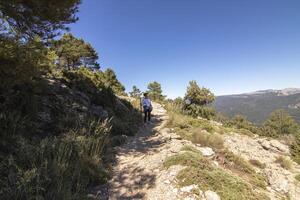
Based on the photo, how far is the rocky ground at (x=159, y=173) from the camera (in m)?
4.04

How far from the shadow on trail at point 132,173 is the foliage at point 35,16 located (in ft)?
15.1

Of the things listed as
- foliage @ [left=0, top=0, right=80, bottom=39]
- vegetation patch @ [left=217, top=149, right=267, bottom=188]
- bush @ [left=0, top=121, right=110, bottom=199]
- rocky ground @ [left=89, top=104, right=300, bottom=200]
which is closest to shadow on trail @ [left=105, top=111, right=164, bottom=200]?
rocky ground @ [left=89, top=104, right=300, bottom=200]

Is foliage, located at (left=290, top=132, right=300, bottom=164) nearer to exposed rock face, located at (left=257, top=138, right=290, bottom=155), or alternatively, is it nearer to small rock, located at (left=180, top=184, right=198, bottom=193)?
exposed rock face, located at (left=257, top=138, right=290, bottom=155)

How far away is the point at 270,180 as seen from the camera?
5508 mm

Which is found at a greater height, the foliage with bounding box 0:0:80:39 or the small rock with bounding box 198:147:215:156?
the foliage with bounding box 0:0:80:39

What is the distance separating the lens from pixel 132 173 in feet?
16.5

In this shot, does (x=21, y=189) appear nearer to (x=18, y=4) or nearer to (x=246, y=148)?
(x=18, y=4)

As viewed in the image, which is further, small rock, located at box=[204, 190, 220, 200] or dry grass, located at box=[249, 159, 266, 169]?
dry grass, located at box=[249, 159, 266, 169]

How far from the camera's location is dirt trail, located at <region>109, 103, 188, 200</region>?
4.11m

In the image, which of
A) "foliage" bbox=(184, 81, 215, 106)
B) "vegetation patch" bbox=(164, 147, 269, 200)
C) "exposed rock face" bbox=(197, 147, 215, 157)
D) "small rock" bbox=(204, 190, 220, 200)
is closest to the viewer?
"small rock" bbox=(204, 190, 220, 200)

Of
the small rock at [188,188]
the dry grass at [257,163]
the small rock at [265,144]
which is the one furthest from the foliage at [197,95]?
the small rock at [188,188]

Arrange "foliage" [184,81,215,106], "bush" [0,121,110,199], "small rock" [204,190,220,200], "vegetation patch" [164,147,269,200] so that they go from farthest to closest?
"foliage" [184,81,215,106], "vegetation patch" [164,147,269,200], "small rock" [204,190,220,200], "bush" [0,121,110,199]

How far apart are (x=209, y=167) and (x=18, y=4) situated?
680 centimetres

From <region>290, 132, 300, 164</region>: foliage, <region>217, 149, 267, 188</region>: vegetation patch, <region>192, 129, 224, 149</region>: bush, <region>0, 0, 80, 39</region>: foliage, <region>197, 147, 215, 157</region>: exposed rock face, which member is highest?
<region>0, 0, 80, 39</region>: foliage
